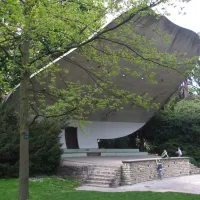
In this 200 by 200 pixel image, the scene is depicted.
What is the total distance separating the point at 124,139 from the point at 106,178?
51.5 ft

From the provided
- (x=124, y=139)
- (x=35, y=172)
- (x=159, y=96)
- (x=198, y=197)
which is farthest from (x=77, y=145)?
(x=198, y=197)

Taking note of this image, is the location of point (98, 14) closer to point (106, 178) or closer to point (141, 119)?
point (106, 178)

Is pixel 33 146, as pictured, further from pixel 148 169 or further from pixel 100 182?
pixel 148 169

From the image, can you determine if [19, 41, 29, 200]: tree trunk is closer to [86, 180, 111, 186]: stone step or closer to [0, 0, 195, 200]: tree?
[0, 0, 195, 200]: tree

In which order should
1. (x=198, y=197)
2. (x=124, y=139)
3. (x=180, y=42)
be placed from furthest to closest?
1. (x=124, y=139)
2. (x=180, y=42)
3. (x=198, y=197)

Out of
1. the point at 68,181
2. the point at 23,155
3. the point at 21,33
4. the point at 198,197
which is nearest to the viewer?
the point at 21,33

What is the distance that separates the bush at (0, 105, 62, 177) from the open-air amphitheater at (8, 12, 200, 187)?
50.1 inches

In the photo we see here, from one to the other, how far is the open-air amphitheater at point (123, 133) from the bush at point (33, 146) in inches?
50.1

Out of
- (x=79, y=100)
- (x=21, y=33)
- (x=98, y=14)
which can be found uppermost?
(x=98, y=14)

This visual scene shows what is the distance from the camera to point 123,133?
28.3m

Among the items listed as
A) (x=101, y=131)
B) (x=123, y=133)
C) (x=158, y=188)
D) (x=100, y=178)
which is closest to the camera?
(x=158, y=188)

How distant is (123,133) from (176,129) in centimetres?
522

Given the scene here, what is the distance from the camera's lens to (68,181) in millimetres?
13703

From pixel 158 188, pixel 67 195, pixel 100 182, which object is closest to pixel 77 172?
pixel 100 182
